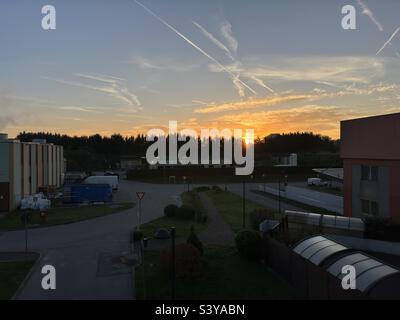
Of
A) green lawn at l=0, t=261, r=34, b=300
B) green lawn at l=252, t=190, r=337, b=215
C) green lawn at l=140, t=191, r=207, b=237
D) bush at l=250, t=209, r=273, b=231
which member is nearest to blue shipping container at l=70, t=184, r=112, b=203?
green lawn at l=140, t=191, r=207, b=237

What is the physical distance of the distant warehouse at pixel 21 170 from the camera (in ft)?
114

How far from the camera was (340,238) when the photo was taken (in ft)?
70.0

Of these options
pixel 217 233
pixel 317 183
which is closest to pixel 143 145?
pixel 317 183

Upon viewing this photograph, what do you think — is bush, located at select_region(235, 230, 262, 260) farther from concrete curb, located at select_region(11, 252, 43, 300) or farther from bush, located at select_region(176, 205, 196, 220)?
bush, located at select_region(176, 205, 196, 220)

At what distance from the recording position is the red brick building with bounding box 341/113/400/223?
22859 millimetres

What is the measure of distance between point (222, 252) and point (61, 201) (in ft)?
83.8

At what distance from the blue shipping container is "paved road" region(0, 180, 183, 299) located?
7819mm

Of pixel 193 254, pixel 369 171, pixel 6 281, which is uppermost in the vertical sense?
pixel 369 171

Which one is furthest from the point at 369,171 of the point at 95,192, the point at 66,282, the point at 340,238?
the point at 95,192

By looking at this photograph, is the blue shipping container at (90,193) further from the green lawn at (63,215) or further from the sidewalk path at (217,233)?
the sidewalk path at (217,233)

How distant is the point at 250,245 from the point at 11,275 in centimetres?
988

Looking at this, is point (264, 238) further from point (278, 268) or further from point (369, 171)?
point (369, 171)

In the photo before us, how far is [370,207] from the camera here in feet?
82.8

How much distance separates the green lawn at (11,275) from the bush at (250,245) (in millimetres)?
9045
